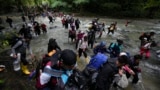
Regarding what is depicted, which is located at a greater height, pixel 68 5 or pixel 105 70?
pixel 105 70

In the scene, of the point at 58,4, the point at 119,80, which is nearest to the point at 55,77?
the point at 119,80

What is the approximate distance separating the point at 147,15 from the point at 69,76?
39.1m

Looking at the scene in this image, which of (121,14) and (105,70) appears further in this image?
(121,14)

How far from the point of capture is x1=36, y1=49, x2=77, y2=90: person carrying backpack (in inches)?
130

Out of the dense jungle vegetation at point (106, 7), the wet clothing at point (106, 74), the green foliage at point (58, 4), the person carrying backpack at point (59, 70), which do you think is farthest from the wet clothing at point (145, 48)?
the green foliage at point (58, 4)

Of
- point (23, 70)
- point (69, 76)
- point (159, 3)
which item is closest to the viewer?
point (69, 76)

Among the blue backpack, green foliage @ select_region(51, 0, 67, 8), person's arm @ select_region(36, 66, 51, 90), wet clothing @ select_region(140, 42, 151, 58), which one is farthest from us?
green foliage @ select_region(51, 0, 67, 8)

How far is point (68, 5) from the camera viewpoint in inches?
1767

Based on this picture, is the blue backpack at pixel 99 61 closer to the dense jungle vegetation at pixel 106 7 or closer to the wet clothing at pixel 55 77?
the wet clothing at pixel 55 77

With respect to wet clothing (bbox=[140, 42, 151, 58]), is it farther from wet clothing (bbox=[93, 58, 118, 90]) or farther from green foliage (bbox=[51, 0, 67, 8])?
green foliage (bbox=[51, 0, 67, 8])

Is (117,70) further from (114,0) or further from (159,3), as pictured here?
(114,0)

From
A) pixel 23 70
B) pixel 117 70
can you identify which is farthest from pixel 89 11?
pixel 117 70

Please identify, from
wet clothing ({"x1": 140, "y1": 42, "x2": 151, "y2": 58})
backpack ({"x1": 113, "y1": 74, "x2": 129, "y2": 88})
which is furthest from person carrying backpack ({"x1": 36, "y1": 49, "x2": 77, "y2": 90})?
wet clothing ({"x1": 140, "y1": 42, "x2": 151, "y2": 58})

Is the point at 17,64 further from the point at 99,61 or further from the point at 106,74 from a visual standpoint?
the point at 106,74
